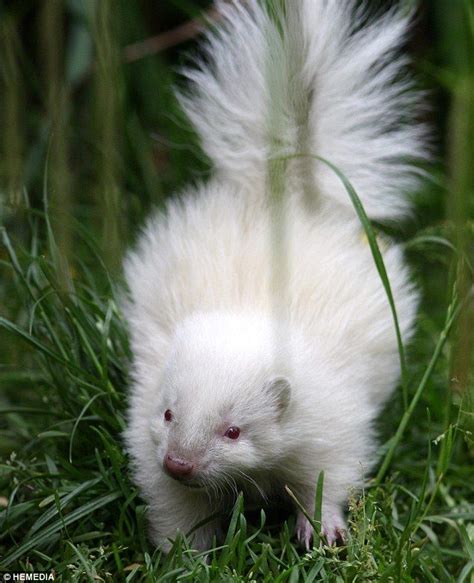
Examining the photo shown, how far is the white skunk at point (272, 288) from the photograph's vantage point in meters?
3.26

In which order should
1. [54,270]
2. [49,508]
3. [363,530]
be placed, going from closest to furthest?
[363,530], [49,508], [54,270]

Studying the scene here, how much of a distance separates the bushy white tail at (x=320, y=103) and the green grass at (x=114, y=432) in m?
0.39

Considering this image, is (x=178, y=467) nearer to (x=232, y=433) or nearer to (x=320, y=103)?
(x=232, y=433)

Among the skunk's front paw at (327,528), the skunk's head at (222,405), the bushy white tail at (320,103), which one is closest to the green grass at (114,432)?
the skunk's front paw at (327,528)

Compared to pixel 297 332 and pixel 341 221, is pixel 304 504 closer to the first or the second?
pixel 297 332

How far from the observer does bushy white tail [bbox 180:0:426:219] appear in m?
4.00

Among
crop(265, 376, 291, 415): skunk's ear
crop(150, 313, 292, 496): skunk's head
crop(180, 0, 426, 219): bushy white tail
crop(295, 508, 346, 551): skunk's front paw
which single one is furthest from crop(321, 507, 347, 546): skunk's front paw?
crop(180, 0, 426, 219): bushy white tail

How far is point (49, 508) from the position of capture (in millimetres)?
3270

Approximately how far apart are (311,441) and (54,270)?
4.14 ft

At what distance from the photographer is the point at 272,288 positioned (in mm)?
3412

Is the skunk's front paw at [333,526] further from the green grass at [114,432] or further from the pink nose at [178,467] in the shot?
the pink nose at [178,467]

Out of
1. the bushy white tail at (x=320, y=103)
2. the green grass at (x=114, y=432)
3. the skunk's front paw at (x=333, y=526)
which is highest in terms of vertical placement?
the bushy white tail at (x=320, y=103)

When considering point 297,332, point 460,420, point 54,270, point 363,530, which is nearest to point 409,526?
point 363,530

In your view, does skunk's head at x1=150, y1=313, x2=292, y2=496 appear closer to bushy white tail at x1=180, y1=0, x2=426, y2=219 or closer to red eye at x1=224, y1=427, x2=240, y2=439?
red eye at x1=224, y1=427, x2=240, y2=439
